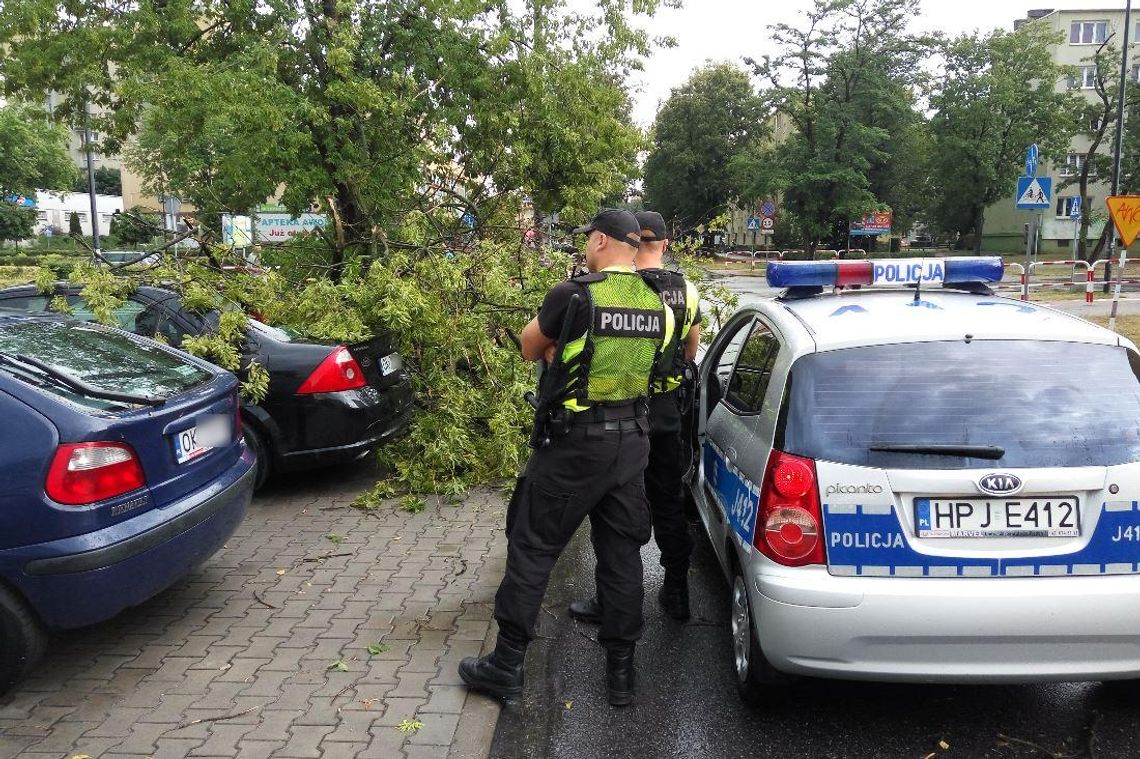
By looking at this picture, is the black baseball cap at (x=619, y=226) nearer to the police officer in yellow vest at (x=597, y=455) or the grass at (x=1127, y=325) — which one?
the police officer in yellow vest at (x=597, y=455)

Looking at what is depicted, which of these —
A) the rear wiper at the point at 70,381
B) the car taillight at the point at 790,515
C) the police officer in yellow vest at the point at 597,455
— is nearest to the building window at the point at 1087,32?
the police officer in yellow vest at the point at 597,455

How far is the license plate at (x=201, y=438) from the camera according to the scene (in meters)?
3.77

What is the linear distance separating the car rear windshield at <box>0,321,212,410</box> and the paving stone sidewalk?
1.12 metres

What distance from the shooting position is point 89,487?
3297 millimetres

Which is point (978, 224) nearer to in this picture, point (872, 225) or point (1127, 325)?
point (872, 225)

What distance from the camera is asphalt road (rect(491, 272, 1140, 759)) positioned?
3.12 metres

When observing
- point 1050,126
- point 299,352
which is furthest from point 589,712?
point 1050,126

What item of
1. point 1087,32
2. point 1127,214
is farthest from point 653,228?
point 1087,32

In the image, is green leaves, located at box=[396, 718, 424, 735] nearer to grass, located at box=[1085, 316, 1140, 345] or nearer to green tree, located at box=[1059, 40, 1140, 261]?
grass, located at box=[1085, 316, 1140, 345]

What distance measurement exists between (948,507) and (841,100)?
44.9 m

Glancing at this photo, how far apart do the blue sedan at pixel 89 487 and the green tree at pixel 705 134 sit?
168 feet

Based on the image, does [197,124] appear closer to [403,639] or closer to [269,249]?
[269,249]

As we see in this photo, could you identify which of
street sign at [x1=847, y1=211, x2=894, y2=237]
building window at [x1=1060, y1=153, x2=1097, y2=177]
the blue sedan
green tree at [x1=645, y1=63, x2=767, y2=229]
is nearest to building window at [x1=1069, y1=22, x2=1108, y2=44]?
building window at [x1=1060, y1=153, x2=1097, y2=177]

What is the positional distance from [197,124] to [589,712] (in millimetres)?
8043
